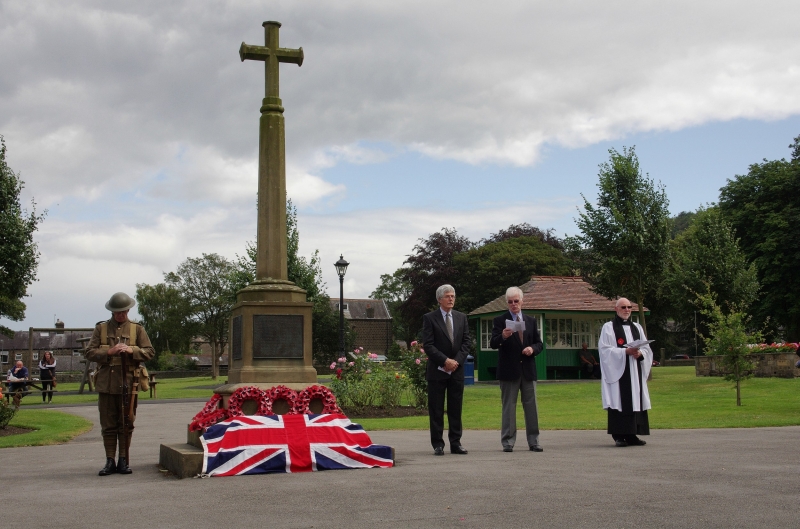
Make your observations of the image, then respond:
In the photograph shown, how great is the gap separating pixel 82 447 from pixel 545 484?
29.4 feet

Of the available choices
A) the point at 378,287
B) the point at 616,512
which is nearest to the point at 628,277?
the point at 616,512

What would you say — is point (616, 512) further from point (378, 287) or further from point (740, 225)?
point (378, 287)

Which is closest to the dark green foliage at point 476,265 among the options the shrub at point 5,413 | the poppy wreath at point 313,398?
the shrub at point 5,413

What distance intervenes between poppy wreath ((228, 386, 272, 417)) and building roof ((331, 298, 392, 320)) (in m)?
92.9

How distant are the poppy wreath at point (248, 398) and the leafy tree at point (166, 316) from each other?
69.0m

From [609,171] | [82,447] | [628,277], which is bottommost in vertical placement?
[82,447]

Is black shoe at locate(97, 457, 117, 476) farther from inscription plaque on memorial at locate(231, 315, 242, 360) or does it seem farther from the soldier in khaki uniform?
inscription plaque on memorial at locate(231, 315, 242, 360)

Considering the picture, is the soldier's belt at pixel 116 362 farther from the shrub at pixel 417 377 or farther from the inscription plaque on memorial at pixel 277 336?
the shrub at pixel 417 377

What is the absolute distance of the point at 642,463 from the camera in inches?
335

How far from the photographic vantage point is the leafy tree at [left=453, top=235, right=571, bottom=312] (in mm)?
63062

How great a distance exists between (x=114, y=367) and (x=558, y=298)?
3276cm

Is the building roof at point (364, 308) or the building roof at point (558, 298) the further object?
the building roof at point (364, 308)

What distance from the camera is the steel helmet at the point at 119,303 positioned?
9.30 meters

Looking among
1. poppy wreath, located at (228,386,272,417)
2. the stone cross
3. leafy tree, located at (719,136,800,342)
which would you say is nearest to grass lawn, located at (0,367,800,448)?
the stone cross
